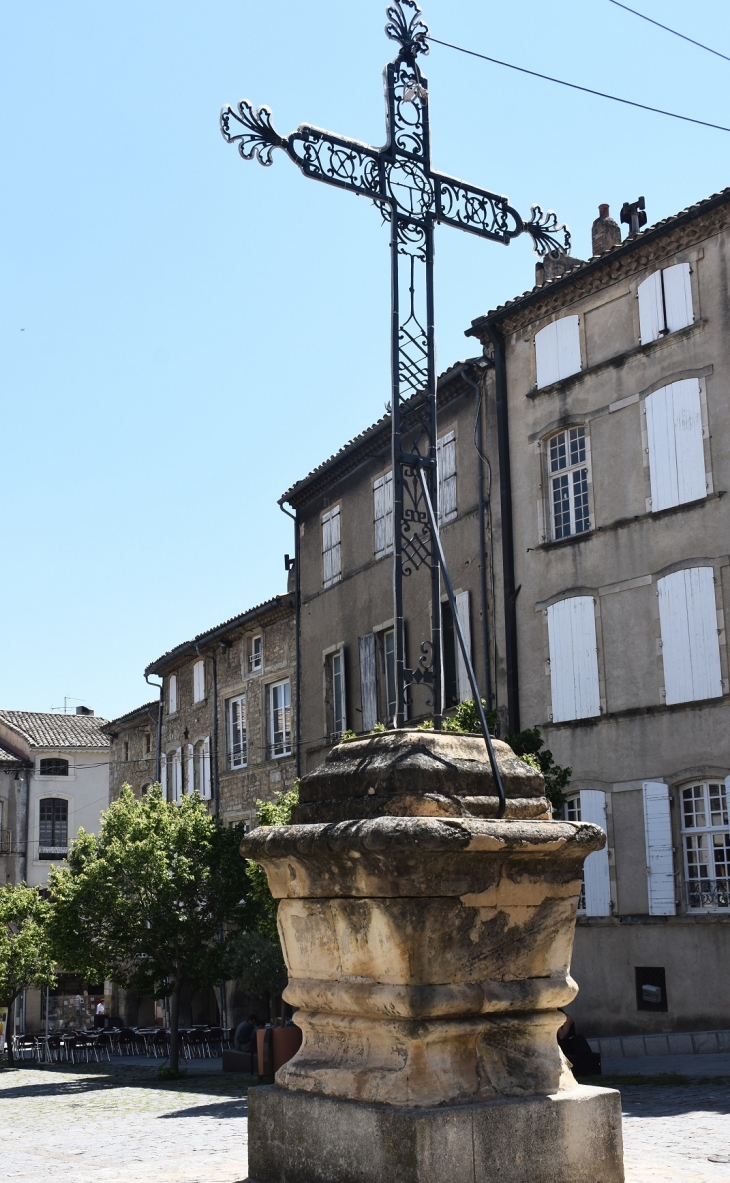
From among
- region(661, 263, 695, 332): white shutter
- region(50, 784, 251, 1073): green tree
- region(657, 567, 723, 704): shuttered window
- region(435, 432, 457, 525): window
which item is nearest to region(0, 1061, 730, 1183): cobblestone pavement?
region(50, 784, 251, 1073): green tree

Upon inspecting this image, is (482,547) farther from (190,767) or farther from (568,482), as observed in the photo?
(190,767)

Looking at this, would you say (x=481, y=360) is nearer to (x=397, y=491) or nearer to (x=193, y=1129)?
(x=193, y=1129)

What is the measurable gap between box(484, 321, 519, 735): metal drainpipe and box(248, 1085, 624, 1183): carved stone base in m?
15.6

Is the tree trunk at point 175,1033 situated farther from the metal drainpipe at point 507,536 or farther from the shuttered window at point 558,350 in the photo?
the shuttered window at point 558,350

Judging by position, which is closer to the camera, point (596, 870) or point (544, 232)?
point (544, 232)

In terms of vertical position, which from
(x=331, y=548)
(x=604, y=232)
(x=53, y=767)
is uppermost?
(x=604, y=232)

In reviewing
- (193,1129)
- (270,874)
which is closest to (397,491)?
(270,874)

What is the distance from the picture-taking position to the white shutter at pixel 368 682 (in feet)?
79.9

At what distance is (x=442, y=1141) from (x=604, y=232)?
19834mm

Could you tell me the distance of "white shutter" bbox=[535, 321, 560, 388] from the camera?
2098 centimetres

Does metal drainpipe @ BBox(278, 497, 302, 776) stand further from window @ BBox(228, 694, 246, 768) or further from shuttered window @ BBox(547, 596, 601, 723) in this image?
shuttered window @ BBox(547, 596, 601, 723)

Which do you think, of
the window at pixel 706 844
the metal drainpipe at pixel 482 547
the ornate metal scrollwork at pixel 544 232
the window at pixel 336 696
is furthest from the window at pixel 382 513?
the ornate metal scrollwork at pixel 544 232

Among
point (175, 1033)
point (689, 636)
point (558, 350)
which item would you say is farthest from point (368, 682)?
point (689, 636)

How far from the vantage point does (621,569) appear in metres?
19.2
